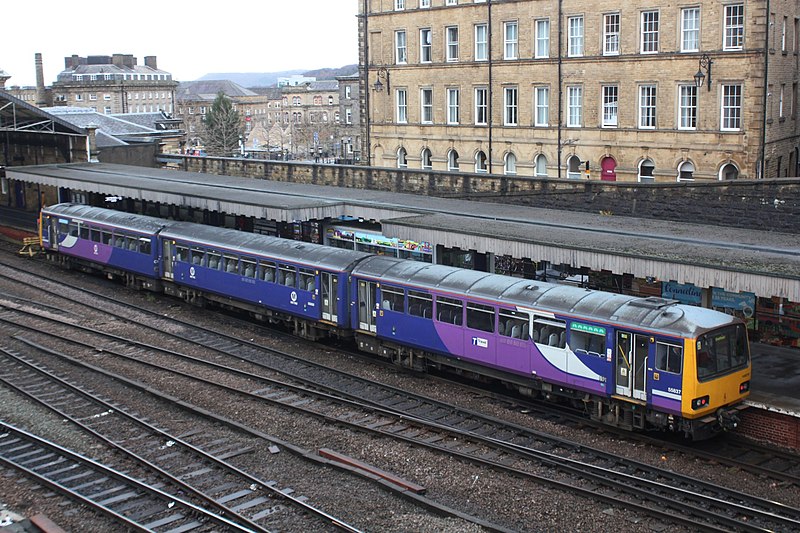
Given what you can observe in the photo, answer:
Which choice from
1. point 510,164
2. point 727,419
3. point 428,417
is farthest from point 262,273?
point 510,164

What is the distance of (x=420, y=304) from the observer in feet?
67.7

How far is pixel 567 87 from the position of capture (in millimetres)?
41938

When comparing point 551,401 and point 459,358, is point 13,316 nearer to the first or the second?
point 459,358

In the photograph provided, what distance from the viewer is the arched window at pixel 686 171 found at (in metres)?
→ 37.9

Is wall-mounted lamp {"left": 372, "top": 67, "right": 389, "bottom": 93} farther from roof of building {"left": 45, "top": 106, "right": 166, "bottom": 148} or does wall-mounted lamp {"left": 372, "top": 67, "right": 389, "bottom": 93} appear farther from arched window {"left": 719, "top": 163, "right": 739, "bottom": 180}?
arched window {"left": 719, "top": 163, "right": 739, "bottom": 180}

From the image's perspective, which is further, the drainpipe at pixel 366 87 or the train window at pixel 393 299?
the drainpipe at pixel 366 87

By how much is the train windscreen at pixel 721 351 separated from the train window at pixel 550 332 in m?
2.69

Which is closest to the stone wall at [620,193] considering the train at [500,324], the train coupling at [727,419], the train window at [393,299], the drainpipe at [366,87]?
the train at [500,324]

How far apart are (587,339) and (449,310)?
11.9ft

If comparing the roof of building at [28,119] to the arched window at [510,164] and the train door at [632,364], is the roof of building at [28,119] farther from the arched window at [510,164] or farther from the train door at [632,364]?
the train door at [632,364]

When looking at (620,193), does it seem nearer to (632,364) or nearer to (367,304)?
(367,304)

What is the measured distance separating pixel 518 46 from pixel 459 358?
26906 millimetres

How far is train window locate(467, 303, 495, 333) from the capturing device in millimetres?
19047

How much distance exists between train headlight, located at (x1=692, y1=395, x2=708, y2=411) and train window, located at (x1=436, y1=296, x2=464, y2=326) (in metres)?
5.48
